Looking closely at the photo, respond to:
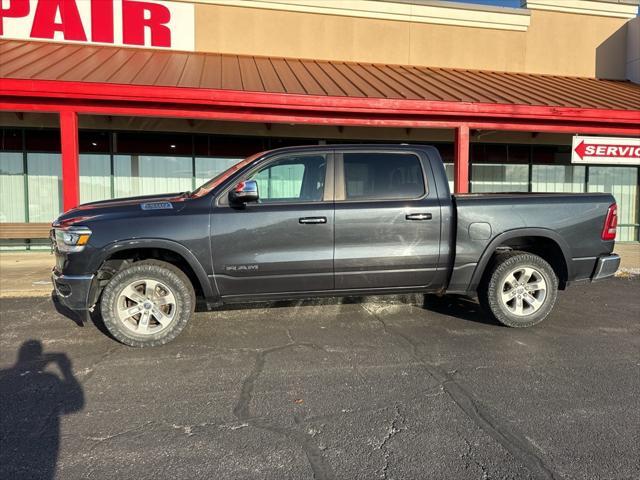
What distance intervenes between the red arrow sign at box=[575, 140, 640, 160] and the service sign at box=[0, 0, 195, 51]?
30.1ft

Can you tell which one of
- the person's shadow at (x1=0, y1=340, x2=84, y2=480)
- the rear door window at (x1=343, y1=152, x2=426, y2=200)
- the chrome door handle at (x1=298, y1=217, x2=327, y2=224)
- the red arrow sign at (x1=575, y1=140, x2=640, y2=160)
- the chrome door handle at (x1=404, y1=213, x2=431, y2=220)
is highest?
the red arrow sign at (x1=575, y1=140, x2=640, y2=160)

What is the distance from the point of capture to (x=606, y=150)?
10.1m

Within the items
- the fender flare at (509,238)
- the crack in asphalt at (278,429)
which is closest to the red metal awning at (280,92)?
the fender flare at (509,238)

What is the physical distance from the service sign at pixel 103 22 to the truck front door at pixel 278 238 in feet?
24.4

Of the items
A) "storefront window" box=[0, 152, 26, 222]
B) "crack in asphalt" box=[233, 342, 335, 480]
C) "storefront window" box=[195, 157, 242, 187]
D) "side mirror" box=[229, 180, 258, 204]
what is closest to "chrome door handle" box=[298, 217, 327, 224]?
"side mirror" box=[229, 180, 258, 204]

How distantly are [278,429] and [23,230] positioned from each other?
10248 mm

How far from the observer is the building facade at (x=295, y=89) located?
26.6ft

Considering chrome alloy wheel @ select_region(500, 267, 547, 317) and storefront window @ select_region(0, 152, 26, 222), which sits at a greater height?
storefront window @ select_region(0, 152, 26, 222)

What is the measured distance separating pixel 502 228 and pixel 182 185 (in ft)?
28.3

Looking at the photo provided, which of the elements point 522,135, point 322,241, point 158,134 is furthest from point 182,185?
point 522,135

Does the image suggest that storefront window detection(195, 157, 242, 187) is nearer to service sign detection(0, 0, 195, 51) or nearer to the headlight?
service sign detection(0, 0, 195, 51)

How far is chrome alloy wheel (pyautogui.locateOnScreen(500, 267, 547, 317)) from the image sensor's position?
4.94 meters

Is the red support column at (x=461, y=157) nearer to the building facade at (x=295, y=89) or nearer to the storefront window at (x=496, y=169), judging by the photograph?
the building facade at (x=295, y=89)

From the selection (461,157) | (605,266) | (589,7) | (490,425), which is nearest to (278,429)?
(490,425)
